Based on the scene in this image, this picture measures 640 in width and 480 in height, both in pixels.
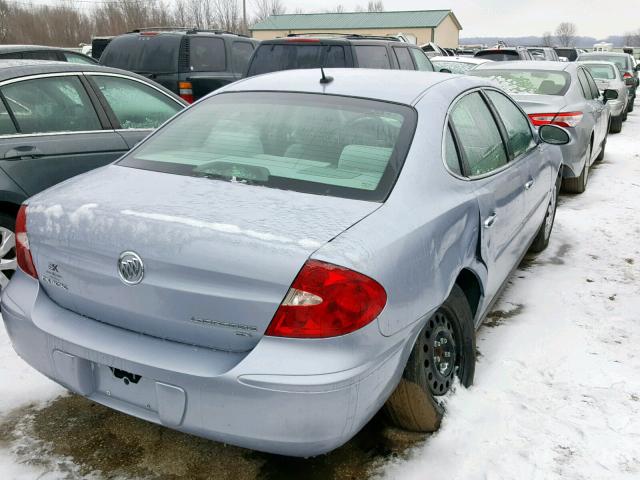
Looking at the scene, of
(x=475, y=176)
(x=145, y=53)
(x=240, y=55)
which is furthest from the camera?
(x=240, y=55)

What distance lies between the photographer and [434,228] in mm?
2479

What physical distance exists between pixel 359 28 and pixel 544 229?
57.1 meters

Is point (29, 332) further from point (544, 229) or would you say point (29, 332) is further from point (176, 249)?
point (544, 229)

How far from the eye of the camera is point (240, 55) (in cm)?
1008

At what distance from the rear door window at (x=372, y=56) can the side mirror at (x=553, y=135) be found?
13.0 feet

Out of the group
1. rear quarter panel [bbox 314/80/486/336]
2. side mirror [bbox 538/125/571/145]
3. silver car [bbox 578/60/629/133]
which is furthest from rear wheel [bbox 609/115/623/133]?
rear quarter panel [bbox 314/80/486/336]

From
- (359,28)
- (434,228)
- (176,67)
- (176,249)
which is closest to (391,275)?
(434,228)

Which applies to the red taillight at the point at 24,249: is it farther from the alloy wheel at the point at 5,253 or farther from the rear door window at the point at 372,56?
the rear door window at the point at 372,56

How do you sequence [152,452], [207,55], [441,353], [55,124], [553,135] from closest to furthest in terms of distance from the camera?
[152,452]
[441,353]
[55,124]
[553,135]
[207,55]

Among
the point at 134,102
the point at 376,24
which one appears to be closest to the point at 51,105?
the point at 134,102

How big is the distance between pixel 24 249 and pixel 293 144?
1.22 metres

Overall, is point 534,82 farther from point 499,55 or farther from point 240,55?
point 499,55

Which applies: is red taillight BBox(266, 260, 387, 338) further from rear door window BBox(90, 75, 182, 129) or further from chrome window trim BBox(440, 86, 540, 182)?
rear door window BBox(90, 75, 182, 129)

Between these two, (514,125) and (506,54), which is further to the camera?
(506,54)
